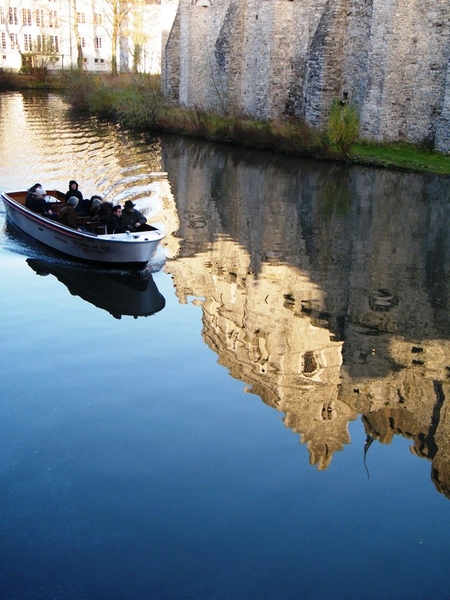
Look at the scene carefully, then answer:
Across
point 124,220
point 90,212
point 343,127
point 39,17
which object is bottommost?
point 90,212

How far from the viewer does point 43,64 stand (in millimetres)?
63906

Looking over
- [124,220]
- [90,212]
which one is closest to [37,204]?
[90,212]

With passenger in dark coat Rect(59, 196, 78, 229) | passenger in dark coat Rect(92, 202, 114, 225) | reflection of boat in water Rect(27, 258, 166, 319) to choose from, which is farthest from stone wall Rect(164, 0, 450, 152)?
reflection of boat in water Rect(27, 258, 166, 319)

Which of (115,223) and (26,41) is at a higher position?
(115,223)

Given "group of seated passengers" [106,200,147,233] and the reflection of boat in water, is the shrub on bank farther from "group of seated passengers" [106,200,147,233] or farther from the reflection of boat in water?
the reflection of boat in water

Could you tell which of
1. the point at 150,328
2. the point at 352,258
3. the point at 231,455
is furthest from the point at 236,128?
the point at 231,455

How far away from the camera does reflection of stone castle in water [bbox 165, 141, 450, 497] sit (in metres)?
9.82

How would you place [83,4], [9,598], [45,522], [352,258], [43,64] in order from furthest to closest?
[83,4] → [43,64] → [352,258] → [45,522] → [9,598]

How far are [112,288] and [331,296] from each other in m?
3.99

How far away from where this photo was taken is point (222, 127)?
107 ft

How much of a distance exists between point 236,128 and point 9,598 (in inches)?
1064

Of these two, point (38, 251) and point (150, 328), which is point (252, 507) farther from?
point (38, 251)

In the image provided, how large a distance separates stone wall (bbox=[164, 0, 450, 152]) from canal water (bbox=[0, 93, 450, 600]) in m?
9.07

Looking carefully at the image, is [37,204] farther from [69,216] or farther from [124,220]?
[124,220]
